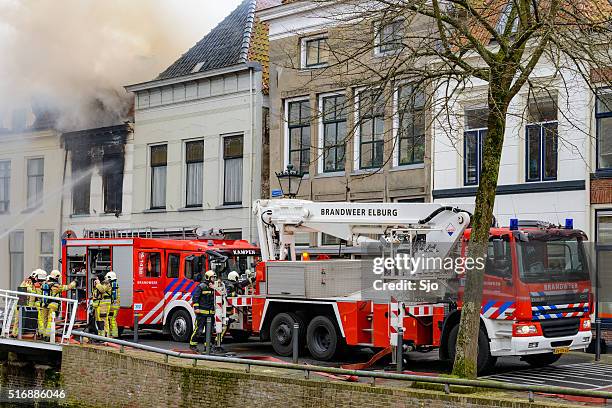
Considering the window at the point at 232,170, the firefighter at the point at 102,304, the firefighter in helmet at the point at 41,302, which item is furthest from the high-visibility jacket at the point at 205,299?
the window at the point at 232,170

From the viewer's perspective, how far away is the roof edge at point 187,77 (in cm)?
A: 2958

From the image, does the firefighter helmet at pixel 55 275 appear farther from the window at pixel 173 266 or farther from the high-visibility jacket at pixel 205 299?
the high-visibility jacket at pixel 205 299

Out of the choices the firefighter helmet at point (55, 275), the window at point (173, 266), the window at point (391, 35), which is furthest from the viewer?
the window at point (173, 266)

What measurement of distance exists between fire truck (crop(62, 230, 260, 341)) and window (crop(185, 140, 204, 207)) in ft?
26.5

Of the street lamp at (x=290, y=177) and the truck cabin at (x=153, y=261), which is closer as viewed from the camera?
the truck cabin at (x=153, y=261)

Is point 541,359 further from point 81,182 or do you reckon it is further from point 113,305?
point 81,182

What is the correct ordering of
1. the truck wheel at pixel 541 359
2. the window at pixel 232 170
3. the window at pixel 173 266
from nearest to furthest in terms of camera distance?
1. the truck wheel at pixel 541 359
2. the window at pixel 173 266
3. the window at pixel 232 170

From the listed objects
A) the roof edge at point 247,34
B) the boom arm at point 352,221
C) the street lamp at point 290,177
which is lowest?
the boom arm at point 352,221

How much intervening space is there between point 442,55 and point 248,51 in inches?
678

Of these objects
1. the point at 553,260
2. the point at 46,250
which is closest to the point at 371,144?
the point at 553,260

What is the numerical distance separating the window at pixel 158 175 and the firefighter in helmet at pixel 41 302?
10224mm

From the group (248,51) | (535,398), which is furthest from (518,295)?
(248,51)

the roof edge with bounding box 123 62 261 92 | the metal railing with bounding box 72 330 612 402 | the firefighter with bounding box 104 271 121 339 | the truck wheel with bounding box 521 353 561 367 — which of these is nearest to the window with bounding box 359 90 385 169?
the roof edge with bounding box 123 62 261 92

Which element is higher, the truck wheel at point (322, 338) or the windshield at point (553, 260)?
the windshield at point (553, 260)
